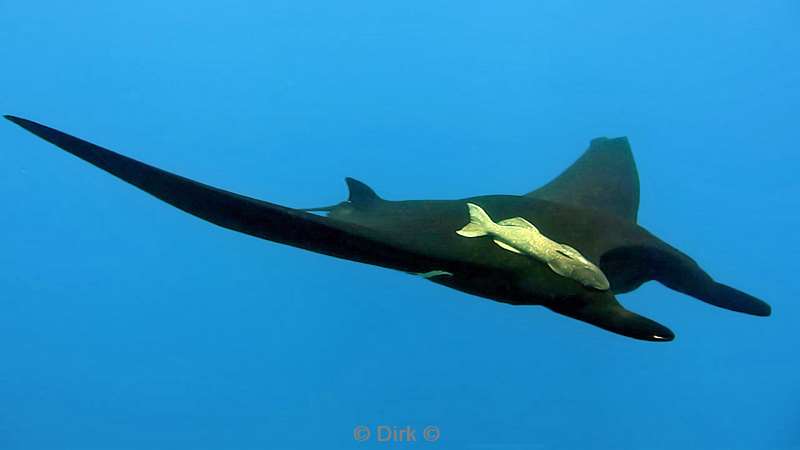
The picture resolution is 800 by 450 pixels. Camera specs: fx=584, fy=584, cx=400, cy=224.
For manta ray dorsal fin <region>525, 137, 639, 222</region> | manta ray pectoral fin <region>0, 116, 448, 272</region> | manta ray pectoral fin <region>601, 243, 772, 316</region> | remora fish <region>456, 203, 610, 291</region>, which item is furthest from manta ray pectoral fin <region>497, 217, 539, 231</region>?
manta ray dorsal fin <region>525, 137, 639, 222</region>

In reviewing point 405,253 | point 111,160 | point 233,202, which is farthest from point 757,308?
point 111,160

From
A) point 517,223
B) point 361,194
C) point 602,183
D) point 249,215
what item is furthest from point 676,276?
point 249,215

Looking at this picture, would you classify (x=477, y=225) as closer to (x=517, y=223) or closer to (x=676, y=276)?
(x=517, y=223)

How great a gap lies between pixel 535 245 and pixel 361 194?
0.63 meters

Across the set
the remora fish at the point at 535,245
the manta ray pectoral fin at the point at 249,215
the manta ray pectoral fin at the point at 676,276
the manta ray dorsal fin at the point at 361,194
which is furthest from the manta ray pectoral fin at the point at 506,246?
the manta ray dorsal fin at the point at 361,194

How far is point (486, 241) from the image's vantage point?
54.5 inches

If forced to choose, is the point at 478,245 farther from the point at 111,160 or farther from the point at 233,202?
the point at 111,160

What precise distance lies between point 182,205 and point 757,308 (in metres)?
1.62

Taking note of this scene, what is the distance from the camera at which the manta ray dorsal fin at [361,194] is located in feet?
5.80

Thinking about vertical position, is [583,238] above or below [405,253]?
above

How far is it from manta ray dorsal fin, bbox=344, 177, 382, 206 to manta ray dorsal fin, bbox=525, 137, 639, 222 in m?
0.57

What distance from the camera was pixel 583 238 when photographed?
1520mm

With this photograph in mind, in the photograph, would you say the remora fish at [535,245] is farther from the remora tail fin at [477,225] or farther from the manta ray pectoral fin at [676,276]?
the manta ray pectoral fin at [676,276]

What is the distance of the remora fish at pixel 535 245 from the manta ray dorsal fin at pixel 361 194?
1.29ft
